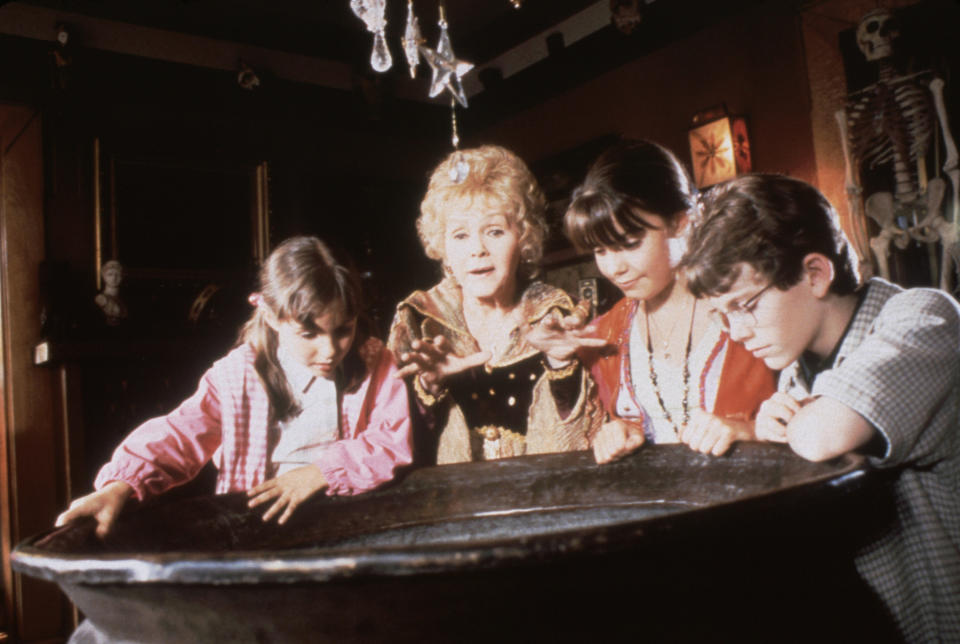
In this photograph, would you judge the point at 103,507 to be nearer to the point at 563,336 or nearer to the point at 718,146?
the point at 563,336

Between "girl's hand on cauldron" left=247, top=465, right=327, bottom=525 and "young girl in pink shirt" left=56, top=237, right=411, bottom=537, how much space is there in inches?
5.9

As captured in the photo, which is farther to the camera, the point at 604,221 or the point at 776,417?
the point at 604,221

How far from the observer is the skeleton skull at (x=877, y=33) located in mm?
1903

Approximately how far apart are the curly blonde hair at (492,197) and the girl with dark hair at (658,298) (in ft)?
0.62

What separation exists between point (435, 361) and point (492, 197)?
274mm

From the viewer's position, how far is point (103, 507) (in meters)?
0.66

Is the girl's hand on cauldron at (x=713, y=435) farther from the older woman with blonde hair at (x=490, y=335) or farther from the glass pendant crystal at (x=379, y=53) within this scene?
the glass pendant crystal at (x=379, y=53)

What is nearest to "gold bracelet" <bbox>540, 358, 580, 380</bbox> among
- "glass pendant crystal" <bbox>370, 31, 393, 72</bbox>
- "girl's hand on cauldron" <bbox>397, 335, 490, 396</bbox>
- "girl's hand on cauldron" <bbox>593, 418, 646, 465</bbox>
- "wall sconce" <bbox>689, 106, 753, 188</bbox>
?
"girl's hand on cauldron" <bbox>397, 335, 490, 396</bbox>

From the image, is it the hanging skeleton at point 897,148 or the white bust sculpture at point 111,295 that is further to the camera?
the white bust sculpture at point 111,295

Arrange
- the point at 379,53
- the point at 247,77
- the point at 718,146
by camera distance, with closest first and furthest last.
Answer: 1. the point at 379,53
2. the point at 718,146
3. the point at 247,77

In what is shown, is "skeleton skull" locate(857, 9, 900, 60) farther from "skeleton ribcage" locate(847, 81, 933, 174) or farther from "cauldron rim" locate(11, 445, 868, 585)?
"cauldron rim" locate(11, 445, 868, 585)

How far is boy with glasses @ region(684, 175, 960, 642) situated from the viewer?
1.69ft

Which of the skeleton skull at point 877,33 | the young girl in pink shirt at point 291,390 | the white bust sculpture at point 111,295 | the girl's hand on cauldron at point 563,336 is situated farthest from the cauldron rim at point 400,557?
the white bust sculpture at point 111,295

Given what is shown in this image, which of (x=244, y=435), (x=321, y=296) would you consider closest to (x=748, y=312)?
(x=321, y=296)
